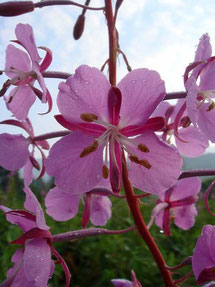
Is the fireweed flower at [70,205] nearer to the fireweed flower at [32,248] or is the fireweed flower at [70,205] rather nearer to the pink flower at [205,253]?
the fireweed flower at [32,248]

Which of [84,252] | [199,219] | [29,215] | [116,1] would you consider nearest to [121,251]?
[84,252]

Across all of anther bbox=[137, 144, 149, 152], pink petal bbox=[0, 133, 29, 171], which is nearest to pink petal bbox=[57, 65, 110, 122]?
anther bbox=[137, 144, 149, 152]

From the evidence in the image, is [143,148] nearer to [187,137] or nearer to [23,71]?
[187,137]

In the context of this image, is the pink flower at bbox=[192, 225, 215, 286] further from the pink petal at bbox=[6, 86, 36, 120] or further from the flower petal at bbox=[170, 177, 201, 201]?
the pink petal at bbox=[6, 86, 36, 120]

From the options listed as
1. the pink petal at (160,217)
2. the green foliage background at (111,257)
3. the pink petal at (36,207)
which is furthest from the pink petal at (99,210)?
the green foliage background at (111,257)

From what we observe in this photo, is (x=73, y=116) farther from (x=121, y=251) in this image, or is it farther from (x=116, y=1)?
(x=121, y=251)

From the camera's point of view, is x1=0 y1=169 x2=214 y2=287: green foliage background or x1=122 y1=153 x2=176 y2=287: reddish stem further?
x1=0 y1=169 x2=214 y2=287: green foliage background
